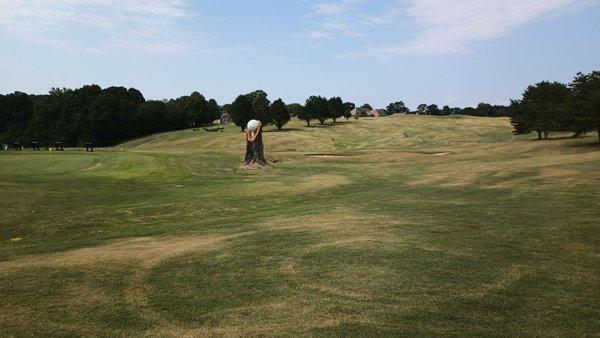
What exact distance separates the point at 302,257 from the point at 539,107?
63534 millimetres

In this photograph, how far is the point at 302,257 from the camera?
1409cm

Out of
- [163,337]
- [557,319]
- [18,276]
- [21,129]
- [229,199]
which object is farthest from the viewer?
[21,129]

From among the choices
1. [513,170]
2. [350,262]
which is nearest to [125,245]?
[350,262]

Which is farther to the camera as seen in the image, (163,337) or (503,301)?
(503,301)

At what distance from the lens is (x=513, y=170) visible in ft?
116

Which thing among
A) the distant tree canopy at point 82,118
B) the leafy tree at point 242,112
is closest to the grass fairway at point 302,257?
the leafy tree at point 242,112

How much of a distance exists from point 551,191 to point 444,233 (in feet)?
38.8

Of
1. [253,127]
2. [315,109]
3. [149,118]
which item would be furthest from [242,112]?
[253,127]

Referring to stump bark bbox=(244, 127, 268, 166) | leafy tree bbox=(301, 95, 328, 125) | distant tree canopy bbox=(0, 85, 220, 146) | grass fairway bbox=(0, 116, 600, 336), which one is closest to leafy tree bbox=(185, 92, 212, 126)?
distant tree canopy bbox=(0, 85, 220, 146)

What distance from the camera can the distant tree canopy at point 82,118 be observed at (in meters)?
116

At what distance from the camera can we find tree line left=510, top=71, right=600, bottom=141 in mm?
50625

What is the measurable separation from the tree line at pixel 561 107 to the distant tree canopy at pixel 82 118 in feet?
296

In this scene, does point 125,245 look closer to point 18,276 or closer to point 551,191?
point 18,276

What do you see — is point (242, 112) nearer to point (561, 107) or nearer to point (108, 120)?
point (108, 120)
